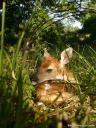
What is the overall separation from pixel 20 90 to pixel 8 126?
0.29m

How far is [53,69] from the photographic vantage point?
5.01 m

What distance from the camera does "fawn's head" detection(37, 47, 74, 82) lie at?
468cm

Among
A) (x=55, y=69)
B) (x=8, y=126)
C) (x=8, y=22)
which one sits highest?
(x=8, y=22)

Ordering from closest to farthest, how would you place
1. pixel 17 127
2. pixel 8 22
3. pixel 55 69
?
pixel 17 127 → pixel 55 69 → pixel 8 22

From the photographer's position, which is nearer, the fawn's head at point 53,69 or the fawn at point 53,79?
the fawn at point 53,79

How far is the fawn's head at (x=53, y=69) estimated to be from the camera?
15.4 feet

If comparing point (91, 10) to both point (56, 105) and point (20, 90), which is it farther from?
point (20, 90)

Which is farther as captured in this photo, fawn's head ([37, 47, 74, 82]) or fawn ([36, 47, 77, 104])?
fawn's head ([37, 47, 74, 82])

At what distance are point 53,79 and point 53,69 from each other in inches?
16.8

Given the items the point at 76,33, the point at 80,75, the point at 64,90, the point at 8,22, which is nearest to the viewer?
the point at 64,90

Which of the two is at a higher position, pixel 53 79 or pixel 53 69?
pixel 53 69

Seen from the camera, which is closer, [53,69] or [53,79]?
[53,79]

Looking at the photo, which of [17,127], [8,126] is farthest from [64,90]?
[17,127]

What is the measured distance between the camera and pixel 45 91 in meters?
4.14
